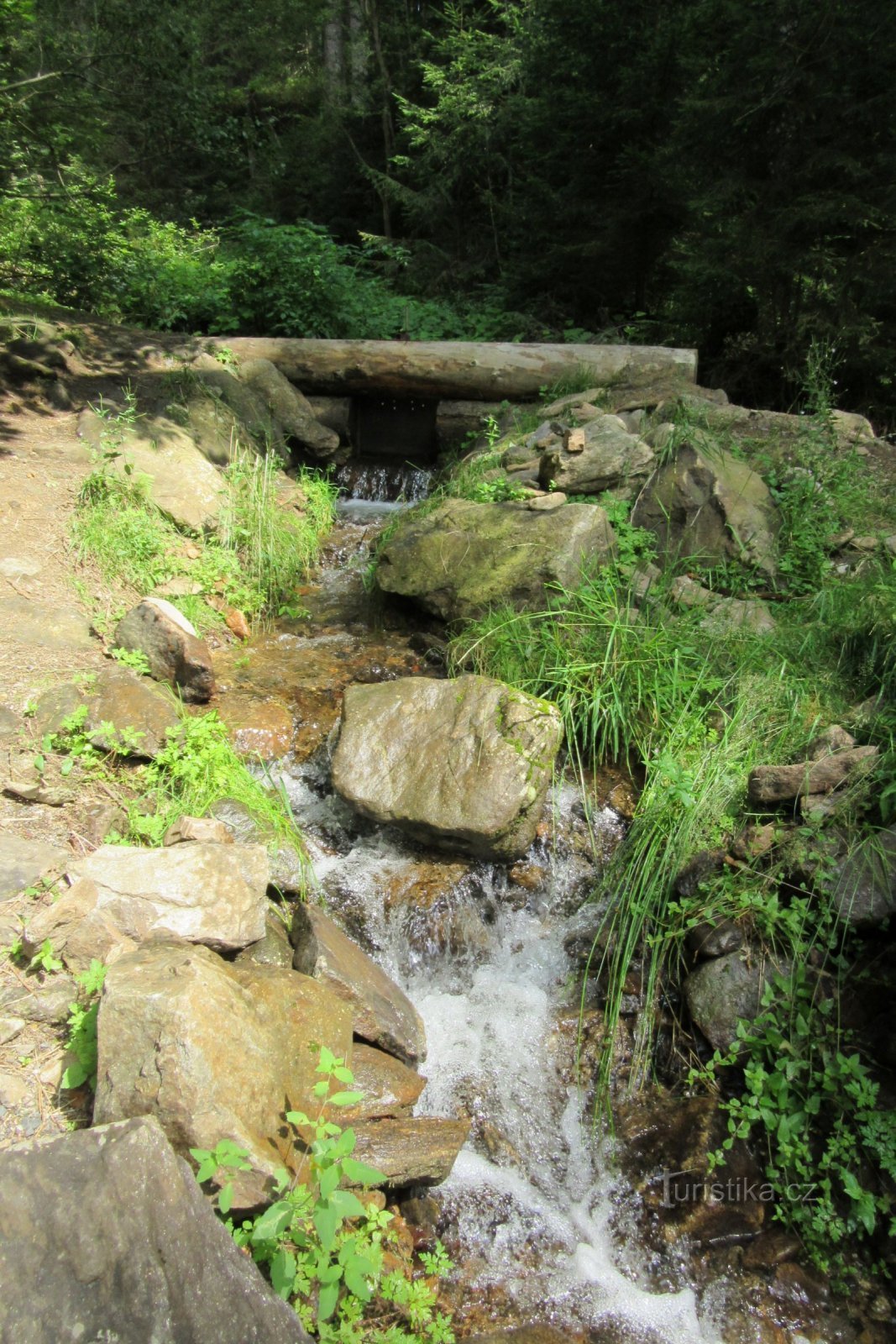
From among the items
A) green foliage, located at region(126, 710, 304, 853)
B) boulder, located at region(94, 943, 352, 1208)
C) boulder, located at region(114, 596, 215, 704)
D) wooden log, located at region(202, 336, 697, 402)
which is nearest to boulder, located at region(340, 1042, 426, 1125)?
boulder, located at region(94, 943, 352, 1208)

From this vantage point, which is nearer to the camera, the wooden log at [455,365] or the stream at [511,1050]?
the stream at [511,1050]

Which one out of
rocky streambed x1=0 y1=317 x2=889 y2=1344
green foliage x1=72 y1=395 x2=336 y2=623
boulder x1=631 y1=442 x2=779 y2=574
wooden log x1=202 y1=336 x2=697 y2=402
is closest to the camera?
rocky streambed x1=0 y1=317 x2=889 y2=1344

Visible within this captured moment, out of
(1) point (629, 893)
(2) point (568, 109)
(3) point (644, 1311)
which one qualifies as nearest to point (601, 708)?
(1) point (629, 893)

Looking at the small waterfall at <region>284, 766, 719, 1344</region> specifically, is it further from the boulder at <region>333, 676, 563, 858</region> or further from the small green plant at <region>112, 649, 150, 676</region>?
the small green plant at <region>112, 649, 150, 676</region>

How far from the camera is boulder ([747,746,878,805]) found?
3.27m

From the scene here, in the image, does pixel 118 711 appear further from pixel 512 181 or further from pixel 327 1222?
pixel 512 181

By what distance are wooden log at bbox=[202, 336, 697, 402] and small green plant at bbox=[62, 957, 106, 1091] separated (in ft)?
20.5

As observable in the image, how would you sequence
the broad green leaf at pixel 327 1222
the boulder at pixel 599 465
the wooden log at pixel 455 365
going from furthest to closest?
the wooden log at pixel 455 365
the boulder at pixel 599 465
the broad green leaf at pixel 327 1222

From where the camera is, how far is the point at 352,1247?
2.16 meters

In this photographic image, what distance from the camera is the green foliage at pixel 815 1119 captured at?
257cm

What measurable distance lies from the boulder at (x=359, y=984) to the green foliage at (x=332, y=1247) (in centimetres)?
45

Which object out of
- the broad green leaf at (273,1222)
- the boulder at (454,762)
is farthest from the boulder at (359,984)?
the broad green leaf at (273,1222)

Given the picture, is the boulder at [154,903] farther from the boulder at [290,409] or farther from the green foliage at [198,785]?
the boulder at [290,409]

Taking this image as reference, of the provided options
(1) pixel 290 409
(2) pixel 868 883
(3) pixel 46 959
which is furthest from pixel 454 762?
(1) pixel 290 409
